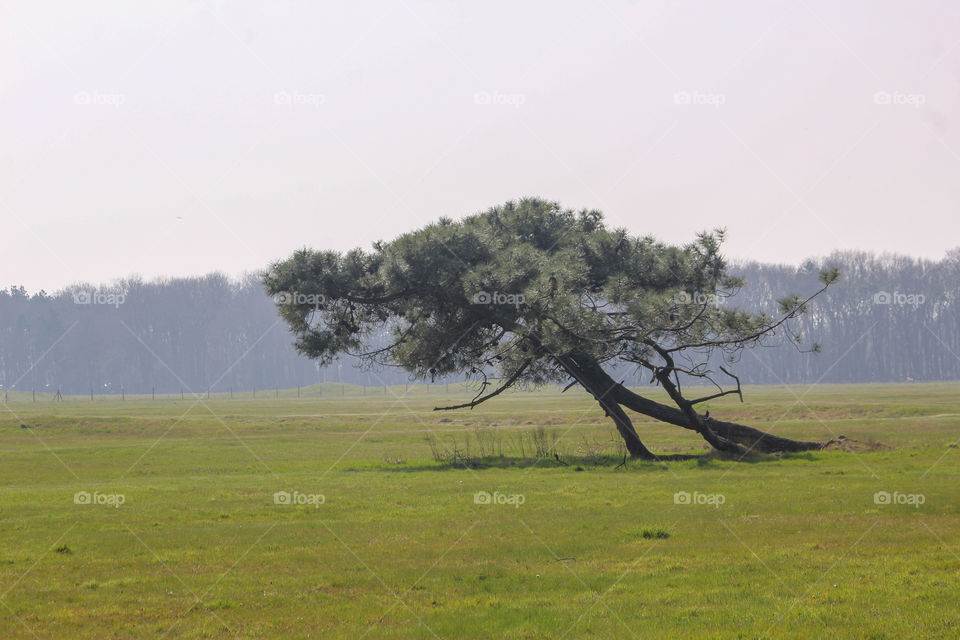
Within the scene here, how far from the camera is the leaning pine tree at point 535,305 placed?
27875 millimetres

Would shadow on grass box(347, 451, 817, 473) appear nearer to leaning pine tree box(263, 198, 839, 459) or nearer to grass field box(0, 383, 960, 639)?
grass field box(0, 383, 960, 639)

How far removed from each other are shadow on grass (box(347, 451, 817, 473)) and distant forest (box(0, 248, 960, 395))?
346 feet

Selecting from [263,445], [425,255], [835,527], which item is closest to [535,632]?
[835,527]

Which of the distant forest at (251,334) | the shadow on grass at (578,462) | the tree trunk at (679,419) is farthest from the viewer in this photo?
the distant forest at (251,334)

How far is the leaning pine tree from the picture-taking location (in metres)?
27.9

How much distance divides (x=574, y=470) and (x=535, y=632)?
60.8 ft

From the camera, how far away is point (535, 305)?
27375mm

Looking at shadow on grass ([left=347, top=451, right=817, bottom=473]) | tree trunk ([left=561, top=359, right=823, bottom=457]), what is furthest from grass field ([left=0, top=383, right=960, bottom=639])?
tree trunk ([left=561, top=359, right=823, bottom=457])

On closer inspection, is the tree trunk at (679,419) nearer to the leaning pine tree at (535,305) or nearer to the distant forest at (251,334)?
the leaning pine tree at (535,305)

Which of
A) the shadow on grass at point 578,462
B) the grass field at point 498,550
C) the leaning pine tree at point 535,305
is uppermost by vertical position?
the leaning pine tree at point 535,305

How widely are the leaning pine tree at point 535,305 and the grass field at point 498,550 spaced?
128 inches

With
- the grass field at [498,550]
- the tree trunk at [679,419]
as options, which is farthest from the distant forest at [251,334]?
the grass field at [498,550]

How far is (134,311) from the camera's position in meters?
169

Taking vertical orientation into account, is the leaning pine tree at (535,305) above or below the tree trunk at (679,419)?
above
